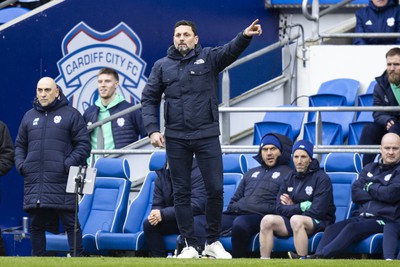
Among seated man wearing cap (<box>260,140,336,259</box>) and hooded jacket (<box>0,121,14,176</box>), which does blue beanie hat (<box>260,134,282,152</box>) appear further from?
hooded jacket (<box>0,121,14,176</box>)

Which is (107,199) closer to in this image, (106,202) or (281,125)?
(106,202)

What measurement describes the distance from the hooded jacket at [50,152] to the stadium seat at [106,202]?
0.69m

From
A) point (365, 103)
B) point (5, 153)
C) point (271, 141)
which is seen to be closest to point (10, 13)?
point (5, 153)

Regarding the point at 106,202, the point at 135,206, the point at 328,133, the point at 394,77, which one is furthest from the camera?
the point at 328,133

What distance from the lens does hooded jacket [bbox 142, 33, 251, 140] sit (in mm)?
12516

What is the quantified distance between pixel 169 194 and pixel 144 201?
2.20 ft

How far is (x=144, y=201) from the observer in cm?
1564

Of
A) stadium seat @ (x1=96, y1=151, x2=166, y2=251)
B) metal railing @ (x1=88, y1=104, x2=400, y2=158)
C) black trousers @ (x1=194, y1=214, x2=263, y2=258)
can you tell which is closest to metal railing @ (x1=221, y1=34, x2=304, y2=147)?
metal railing @ (x1=88, y1=104, x2=400, y2=158)

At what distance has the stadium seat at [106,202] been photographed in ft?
51.2

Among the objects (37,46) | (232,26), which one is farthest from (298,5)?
(37,46)

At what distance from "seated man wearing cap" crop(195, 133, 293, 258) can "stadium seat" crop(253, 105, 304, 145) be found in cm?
137

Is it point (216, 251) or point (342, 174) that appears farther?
point (342, 174)

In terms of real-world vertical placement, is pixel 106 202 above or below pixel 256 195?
below

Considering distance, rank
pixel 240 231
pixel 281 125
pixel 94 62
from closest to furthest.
A: pixel 240 231 < pixel 281 125 < pixel 94 62
